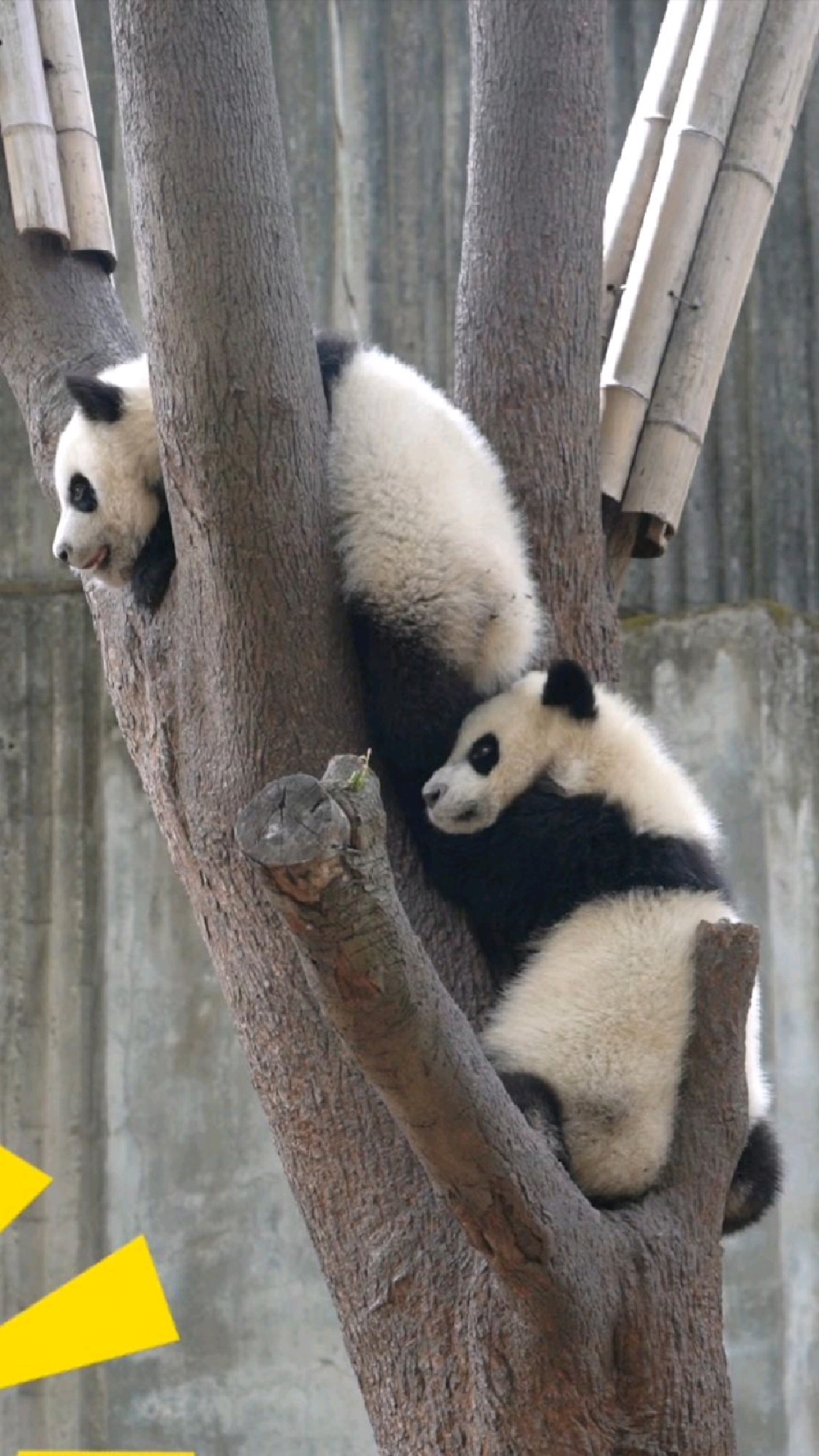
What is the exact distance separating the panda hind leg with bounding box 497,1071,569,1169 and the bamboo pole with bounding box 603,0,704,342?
1501mm

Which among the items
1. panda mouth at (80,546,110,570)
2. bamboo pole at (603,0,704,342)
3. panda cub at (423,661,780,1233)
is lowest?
panda cub at (423,661,780,1233)

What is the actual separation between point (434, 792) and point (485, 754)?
0.14m

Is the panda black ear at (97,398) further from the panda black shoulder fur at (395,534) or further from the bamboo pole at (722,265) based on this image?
the bamboo pole at (722,265)

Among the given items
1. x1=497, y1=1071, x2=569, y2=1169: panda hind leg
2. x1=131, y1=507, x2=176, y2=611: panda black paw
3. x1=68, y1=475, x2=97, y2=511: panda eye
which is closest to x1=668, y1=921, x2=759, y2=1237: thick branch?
x1=497, y1=1071, x2=569, y2=1169: panda hind leg

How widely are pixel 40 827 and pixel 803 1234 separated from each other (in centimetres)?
248

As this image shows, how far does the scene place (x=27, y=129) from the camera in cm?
327

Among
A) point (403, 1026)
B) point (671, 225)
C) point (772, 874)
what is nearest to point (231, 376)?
point (403, 1026)

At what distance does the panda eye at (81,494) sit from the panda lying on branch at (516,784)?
87mm

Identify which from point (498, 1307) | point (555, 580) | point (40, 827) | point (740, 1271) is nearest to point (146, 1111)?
point (40, 827)

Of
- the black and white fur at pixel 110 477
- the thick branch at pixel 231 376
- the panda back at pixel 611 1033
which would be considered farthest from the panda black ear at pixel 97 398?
the panda back at pixel 611 1033

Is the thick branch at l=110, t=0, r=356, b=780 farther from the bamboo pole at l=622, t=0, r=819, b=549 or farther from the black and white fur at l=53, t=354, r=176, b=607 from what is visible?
the bamboo pole at l=622, t=0, r=819, b=549

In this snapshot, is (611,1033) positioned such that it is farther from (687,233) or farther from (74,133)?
(74,133)

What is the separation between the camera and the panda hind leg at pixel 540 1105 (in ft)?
7.95

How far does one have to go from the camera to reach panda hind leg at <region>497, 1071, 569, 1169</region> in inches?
95.4
